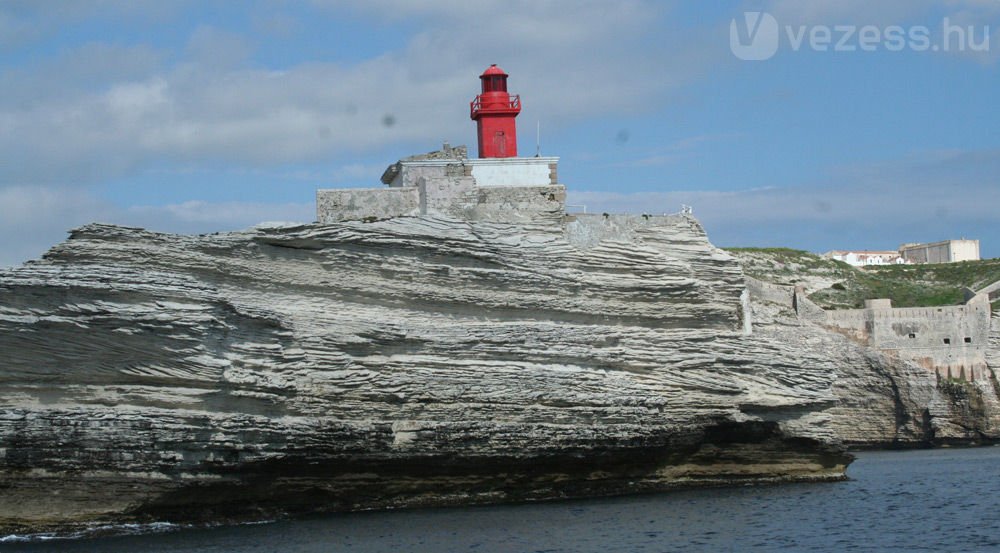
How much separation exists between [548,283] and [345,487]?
18.7 feet

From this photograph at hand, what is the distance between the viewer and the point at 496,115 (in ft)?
100

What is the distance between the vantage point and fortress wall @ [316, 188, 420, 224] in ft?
88.6

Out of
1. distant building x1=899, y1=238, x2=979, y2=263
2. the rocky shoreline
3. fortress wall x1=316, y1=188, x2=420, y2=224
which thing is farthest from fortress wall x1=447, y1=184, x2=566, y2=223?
distant building x1=899, y1=238, x2=979, y2=263

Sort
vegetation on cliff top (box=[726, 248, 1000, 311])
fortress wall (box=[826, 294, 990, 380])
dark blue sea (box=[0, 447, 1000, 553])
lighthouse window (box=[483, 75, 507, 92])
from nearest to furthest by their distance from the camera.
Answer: dark blue sea (box=[0, 447, 1000, 553]), lighthouse window (box=[483, 75, 507, 92]), fortress wall (box=[826, 294, 990, 380]), vegetation on cliff top (box=[726, 248, 1000, 311])

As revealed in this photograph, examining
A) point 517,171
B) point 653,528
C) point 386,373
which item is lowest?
point 653,528

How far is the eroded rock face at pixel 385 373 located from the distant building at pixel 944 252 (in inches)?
2435

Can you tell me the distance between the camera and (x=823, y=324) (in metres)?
46.4

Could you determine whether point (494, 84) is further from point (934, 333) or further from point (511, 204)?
point (934, 333)

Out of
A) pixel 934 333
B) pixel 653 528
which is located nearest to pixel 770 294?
pixel 934 333

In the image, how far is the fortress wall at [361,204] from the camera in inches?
1064

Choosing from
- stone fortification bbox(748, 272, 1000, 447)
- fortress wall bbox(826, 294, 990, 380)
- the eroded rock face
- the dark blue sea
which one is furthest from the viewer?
fortress wall bbox(826, 294, 990, 380)

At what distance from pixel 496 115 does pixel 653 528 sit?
1226 cm

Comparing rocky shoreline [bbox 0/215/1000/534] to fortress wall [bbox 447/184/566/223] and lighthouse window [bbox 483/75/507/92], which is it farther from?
lighthouse window [bbox 483/75/507/92]

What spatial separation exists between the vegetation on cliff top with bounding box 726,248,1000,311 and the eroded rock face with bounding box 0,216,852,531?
30987 millimetres
